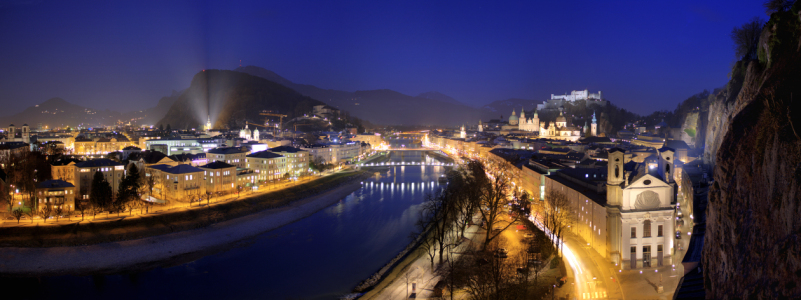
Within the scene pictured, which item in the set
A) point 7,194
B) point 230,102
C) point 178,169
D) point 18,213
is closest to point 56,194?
point 18,213

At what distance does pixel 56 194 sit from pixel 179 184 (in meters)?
4.03

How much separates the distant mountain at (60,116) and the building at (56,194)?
2904 inches

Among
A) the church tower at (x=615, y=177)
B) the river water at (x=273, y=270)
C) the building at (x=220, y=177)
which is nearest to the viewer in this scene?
the church tower at (x=615, y=177)

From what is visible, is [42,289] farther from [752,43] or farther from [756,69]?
[752,43]

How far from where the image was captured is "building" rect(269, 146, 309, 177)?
26964 millimetres

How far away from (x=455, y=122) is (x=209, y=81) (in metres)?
66.3

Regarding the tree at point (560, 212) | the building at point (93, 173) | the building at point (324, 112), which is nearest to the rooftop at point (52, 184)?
the building at point (93, 173)

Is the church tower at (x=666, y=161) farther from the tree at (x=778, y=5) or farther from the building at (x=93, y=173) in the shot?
the building at (x=93, y=173)

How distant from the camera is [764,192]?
4.89 meters

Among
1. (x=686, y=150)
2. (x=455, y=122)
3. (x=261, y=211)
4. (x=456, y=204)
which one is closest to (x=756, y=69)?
(x=456, y=204)

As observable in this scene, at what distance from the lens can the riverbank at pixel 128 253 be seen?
448 inches

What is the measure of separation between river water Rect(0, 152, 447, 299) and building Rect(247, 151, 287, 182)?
848 cm

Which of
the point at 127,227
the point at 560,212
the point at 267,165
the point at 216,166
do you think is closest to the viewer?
the point at 560,212

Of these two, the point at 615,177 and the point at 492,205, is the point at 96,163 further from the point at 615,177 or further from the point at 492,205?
the point at 615,177
